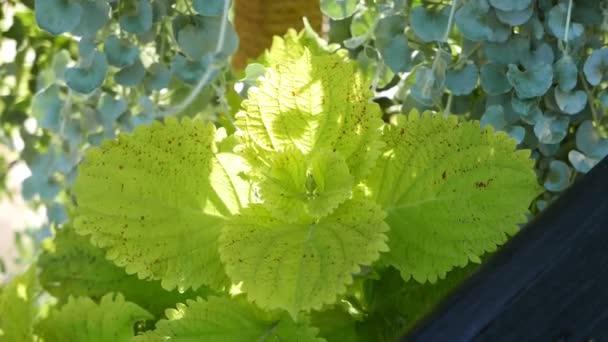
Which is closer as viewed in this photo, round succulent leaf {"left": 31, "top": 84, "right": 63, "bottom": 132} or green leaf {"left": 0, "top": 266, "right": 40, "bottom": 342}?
green leaf {"left": 0, "top": 266, "right": 40, "bottom": 342}

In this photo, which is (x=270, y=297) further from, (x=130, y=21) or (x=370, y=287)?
(x=130, y=21)

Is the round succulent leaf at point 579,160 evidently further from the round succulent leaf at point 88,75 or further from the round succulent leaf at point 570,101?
the round succulent leaf at point 88,75

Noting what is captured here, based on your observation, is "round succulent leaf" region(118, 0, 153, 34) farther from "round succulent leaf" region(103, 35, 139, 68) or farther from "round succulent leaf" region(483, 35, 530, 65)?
"round succulent leaf" region(483, 35, 530, 65)

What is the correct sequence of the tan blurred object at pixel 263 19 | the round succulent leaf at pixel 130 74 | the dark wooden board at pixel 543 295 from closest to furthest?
the dark wooden board at pixel 543 295 → the round succulent leaf at pixel 130 74 → the tan blurred object at pixel 263 19

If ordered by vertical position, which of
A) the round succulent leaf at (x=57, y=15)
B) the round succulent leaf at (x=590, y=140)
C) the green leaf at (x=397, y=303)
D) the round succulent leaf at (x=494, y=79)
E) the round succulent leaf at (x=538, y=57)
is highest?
the round succulent leaf at (x=57, y=15)

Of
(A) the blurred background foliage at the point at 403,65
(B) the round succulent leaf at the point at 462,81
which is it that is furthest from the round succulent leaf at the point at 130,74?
(B) the round succulent leaf at the point at 462,81

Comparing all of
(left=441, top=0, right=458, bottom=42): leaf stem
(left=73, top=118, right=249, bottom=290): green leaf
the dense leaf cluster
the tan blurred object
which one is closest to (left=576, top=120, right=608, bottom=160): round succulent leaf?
the dense leaf cluster

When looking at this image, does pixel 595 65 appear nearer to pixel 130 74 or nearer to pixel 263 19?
pixel 130 74
